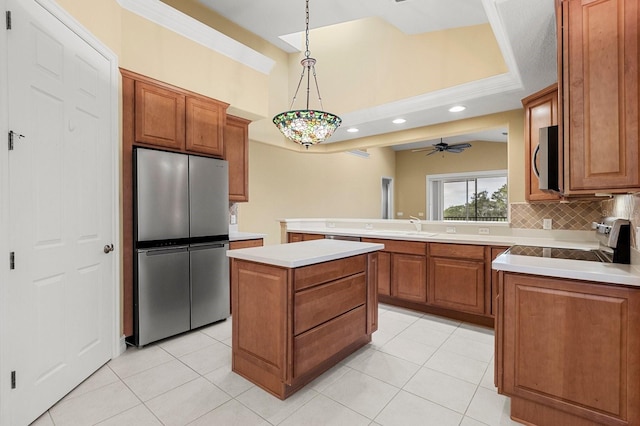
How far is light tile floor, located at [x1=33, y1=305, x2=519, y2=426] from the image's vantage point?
1.78 m

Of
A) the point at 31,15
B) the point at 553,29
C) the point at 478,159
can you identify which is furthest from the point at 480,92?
the point at 478,159

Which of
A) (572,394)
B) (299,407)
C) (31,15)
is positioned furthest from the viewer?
(299,407)

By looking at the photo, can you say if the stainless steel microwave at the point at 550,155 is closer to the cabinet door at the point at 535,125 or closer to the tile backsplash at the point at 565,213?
the tile backsplash at the point at 565,213

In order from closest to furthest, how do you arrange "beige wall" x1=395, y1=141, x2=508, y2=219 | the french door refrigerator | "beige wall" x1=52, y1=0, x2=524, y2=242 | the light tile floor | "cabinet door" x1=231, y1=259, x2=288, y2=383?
1. the light tile floor
2. "cabinet door" x1=231, y1=259, x2=288, y2=383
3. the french door refrigerator
4. "beige wall" x1=52, y1=0, x2=524, y2=242
5. "beige wall" x1=395, y1=141, x2=508, y2=219

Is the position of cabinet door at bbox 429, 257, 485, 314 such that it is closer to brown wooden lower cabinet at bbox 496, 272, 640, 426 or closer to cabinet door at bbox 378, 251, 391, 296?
cabinet door at bbox 378, 251, 391, 296

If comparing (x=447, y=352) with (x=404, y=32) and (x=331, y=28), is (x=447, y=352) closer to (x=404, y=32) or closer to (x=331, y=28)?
(x=404, y=32)

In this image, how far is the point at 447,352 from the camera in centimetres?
265

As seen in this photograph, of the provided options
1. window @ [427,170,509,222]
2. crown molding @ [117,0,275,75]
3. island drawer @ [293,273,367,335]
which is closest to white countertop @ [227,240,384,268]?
island drawer @ [293,273,367,335]

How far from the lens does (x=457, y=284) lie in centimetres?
329

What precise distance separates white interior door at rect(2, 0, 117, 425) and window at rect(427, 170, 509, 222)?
7.99 m

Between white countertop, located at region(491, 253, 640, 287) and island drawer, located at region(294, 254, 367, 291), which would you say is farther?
island drawer, located at region(294, 254, 367, 291)

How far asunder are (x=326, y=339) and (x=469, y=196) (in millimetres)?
7532

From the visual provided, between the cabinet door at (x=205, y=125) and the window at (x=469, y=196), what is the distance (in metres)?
6.81

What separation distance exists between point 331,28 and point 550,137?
372 centimetres
